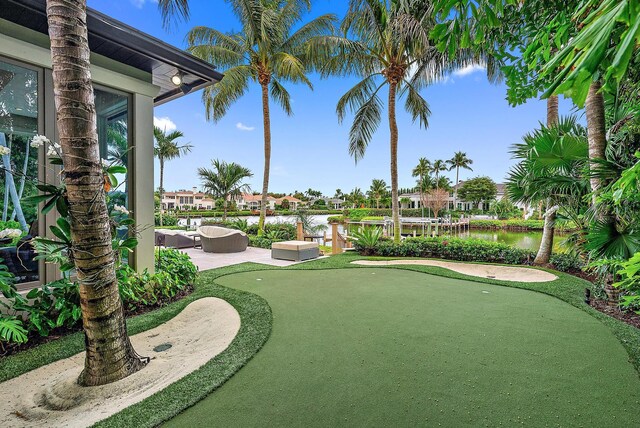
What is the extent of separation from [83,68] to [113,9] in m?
3.30

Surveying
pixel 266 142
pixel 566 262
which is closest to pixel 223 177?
pixel 266 142

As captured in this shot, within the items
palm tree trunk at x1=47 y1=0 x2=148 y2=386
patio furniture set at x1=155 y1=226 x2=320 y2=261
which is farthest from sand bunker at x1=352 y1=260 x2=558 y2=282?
palm tree trunk at x1=47 y1=0 x2=148 y2=386

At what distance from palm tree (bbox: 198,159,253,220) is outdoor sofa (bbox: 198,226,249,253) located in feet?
36.6

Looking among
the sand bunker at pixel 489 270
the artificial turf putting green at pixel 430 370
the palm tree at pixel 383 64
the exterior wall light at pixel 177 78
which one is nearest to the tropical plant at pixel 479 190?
the palm tree at pixel 383 64

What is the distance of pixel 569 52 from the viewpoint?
76 centimetres

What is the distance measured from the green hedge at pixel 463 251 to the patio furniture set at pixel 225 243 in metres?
1.96

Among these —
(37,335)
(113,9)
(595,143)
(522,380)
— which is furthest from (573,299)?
Answer: (113,9)

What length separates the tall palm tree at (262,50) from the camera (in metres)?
11.2

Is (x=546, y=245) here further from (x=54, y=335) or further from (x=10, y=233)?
(x=10, y=233)

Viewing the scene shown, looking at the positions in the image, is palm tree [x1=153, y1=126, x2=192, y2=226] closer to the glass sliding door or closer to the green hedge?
the green hedge

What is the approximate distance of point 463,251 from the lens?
8.55 metres

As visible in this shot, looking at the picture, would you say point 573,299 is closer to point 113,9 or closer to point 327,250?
point 327,250

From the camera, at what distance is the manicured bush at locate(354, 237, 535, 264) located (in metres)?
8.03

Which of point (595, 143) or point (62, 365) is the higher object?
point (595, 143)
